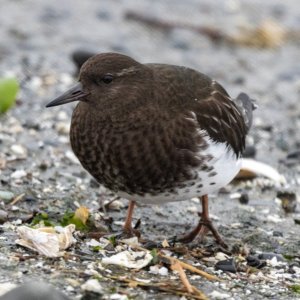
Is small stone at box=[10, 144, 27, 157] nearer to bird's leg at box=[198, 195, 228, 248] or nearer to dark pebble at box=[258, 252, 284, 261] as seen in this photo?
bird's leg at box=[198, 195, 228, 248]

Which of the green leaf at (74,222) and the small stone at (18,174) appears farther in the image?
the small stone at (18,174)

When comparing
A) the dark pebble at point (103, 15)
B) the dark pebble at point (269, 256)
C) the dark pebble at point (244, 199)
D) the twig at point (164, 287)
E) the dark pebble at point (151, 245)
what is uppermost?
the dark pebble at point (103, 15)

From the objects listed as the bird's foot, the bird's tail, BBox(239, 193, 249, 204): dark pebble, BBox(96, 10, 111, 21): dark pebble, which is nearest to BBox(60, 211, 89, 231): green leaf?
the bird's foot

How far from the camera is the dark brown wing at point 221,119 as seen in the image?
4.92 m

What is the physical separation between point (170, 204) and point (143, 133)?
46.0 inches

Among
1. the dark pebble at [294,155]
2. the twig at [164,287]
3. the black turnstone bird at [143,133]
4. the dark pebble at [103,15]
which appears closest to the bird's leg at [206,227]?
the black turnstone bird at [143,133]

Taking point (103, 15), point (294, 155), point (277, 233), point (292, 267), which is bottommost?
point (292, 267)

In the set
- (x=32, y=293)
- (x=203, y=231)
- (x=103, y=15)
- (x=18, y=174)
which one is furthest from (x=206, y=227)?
(x=103, y=15)

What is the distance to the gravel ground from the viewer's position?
14.0ft

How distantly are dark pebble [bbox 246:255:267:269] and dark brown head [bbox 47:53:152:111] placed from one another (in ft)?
3.29

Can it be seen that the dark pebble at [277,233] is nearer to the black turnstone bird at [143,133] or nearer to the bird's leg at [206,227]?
the bird's leg at [206,227]

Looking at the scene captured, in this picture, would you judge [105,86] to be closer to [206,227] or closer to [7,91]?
[206,227]

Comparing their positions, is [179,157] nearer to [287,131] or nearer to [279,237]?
[279,237]

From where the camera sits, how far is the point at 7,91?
6.31 m
